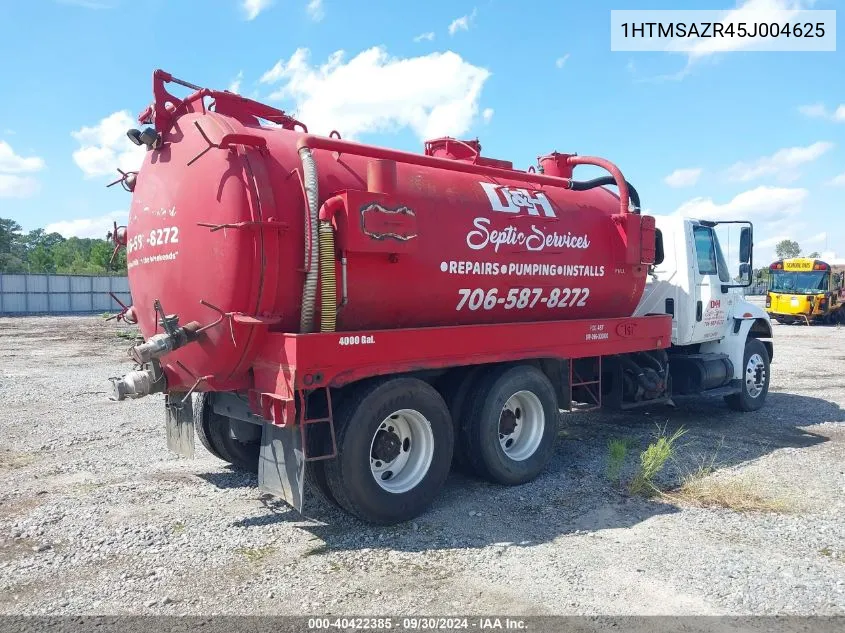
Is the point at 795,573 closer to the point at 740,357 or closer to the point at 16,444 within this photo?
the point at 740,357

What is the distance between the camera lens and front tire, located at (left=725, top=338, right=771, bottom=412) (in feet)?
31.3

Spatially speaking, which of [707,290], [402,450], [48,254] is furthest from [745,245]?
[48,254]

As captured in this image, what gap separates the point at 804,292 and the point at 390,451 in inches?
1100

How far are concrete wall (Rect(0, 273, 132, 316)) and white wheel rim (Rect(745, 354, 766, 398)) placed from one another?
1237 inches

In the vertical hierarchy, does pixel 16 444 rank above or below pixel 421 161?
below

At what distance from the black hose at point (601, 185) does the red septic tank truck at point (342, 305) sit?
0.65 m

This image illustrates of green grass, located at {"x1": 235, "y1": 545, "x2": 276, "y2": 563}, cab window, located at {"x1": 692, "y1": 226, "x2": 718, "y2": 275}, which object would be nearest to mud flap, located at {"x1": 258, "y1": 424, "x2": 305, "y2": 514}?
green grass, located at {"x1": 235, "y1": 545, "x2": 276, "y2": 563}

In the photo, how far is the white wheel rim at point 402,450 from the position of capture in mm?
5312

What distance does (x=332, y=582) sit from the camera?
13.9ft

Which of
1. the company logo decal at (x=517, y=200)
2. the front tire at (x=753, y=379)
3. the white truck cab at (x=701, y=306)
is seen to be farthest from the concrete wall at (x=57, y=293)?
the company logo decal at (x=517, y=200)

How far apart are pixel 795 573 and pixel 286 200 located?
4283 mm

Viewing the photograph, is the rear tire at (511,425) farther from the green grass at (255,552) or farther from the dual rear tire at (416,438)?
the green grass at (255,552)

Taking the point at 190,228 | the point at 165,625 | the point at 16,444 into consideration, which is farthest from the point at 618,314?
the point at 16,444

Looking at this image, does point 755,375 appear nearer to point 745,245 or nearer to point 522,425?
point 745,245
